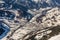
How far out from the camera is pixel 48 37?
14938 cm

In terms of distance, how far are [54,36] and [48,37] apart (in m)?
4.41

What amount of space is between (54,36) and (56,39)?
6.66m

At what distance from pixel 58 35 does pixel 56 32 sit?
25.1 feet

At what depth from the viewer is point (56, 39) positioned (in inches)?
5704

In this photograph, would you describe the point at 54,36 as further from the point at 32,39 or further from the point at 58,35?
the point at 32,39

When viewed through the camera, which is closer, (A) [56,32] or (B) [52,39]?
(B) [52,39]

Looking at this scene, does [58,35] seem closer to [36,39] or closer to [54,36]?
[54,36]

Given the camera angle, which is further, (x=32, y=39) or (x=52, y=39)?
(x=32, y=39)

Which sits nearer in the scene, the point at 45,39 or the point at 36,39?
the point at 45,39

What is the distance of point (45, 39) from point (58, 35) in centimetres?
1037

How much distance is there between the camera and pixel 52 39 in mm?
145750

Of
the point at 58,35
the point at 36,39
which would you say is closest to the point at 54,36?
the point at 58,35

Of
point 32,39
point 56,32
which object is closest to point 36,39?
point 32,39

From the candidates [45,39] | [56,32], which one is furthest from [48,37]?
[56,32]
